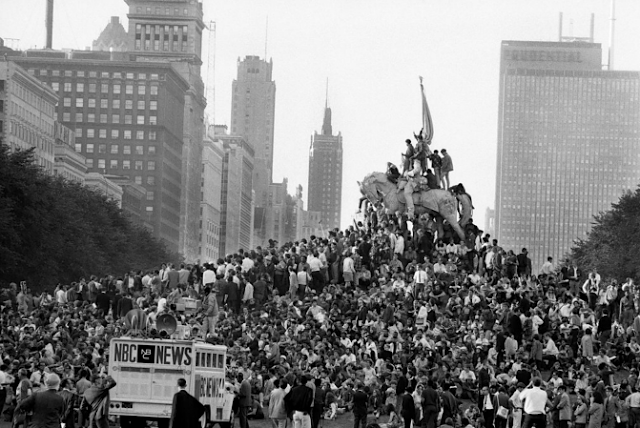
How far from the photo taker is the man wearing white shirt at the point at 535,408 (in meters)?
43.4

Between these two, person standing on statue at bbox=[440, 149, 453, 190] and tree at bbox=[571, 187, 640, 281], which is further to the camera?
tree at bbox=[571, 187, 640, 281]

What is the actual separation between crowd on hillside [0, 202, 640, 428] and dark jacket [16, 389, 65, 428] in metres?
5.29

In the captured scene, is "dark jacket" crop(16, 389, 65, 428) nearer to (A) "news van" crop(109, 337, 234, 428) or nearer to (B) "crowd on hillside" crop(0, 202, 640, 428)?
(B) "crowd on hillside" crop(0, 202, 640, 428)

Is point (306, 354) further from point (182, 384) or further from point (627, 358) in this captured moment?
point (182, 384)

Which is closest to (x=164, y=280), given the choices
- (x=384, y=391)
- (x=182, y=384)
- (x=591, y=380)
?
(x=384, y=391)

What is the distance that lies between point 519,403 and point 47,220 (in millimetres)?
61769

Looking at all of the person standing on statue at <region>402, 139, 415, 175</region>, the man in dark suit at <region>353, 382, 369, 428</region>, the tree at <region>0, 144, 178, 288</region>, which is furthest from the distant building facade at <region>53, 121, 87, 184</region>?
the man in dark suit at <region>353, 382, 369, 428</region>

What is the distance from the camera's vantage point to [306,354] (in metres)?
56.2

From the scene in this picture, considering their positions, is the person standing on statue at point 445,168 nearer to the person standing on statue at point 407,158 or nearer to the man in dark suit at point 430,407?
the person standing on statue at point 407,158

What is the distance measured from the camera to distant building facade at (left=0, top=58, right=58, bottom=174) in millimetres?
160250

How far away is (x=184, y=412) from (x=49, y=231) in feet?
238

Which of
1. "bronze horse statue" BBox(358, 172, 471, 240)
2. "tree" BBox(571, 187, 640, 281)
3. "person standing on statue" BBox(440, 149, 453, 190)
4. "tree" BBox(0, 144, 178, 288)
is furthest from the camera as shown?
"tree" BBox(571, 187, 640, 281)

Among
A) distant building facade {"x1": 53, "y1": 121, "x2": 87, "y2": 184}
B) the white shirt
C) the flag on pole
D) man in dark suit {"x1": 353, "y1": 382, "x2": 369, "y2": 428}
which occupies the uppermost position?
distant building facade {"x1": 53, "y1": 121, "x2": 87, "y2": 184}

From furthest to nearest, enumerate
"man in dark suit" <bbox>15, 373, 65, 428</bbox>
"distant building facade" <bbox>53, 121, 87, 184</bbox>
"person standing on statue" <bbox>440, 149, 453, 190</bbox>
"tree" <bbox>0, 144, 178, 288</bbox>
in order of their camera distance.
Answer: "distant building facade" <bbox>53, 121, 87, 184</bbox>, "tree" <bbox>0, 144, 178, 288</bbox>, "person standing on statue" <bbox>440, 149, 453, 190</bbox>, "man in dark suit" <bbox>15, 373, 65, 428</bbox>
